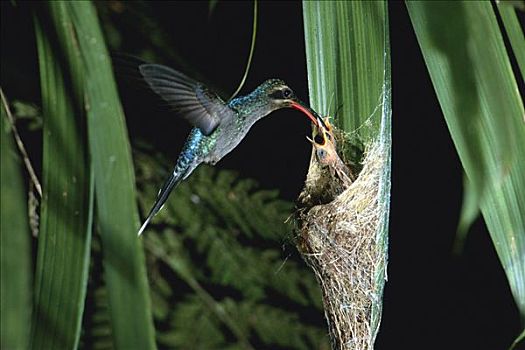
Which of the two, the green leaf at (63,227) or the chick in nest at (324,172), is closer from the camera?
the green leaf at (63,227)

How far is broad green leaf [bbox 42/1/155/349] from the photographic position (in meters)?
0.34

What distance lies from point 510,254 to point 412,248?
1.35 metres

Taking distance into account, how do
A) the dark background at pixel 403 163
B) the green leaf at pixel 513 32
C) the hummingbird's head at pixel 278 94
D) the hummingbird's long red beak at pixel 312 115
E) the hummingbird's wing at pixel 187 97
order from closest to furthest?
the green leaf at pixel 513 32 → the hummingbird's wing at pixel 187 97 → the hummingbird's long red beak at pixel 312 115 → the hummingbird's head at pixel 278 94 → the dark background at pixel 403 163

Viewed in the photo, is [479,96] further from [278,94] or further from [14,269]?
[278,94]

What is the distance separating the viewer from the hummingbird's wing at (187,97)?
27.7 inches

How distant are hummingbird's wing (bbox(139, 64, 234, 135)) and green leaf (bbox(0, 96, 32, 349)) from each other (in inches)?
12.7

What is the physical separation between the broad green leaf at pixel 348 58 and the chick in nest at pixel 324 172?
0.09 m

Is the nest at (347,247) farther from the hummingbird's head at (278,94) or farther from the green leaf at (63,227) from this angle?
the green leaf at (63,227)

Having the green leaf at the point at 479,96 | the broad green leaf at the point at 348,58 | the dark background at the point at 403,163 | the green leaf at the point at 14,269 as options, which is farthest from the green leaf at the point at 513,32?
the dark background at the point at 403,163

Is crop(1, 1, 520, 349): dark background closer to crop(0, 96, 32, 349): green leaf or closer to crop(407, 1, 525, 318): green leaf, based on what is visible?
crop(407, 1, 525, 318): green leaf

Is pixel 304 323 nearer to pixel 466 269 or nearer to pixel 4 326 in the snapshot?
pixel 466 269

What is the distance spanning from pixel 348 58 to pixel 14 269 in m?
0.46

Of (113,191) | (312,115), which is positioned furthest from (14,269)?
(312,115)

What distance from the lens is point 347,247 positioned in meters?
0.95
